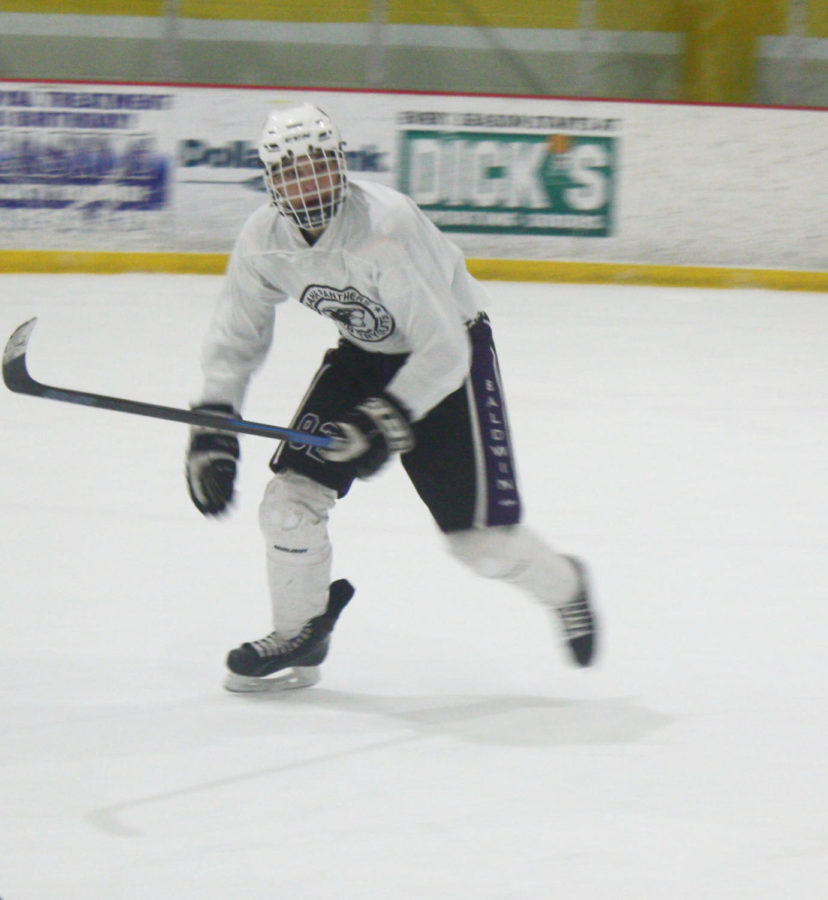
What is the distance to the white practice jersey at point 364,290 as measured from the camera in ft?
7.98

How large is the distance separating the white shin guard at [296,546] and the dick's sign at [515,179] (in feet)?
16.2

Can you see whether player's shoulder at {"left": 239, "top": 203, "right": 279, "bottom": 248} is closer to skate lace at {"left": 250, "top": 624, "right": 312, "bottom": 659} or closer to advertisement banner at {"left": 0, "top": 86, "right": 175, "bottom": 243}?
skate lace at {"left": 250, "top": 624, "right": 312, "bottom": 659}

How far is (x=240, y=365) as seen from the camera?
2678 millimetres

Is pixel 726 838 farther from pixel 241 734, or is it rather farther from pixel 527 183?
pixel 527 183

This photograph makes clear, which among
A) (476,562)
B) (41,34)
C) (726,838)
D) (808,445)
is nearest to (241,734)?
(476,562)

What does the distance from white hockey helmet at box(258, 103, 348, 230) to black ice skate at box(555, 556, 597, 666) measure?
0.89 meters

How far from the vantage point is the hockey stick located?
252 centimetres

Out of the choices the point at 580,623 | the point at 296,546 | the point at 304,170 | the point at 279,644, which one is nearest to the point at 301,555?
the point at 296,546

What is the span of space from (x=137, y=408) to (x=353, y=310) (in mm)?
438

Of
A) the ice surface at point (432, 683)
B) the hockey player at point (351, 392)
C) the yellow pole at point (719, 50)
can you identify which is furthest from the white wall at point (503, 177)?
the hockey player at point (351, 392)

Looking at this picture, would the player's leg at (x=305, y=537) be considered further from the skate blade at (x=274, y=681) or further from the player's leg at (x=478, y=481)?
the player's leg at (x=478, y=481)

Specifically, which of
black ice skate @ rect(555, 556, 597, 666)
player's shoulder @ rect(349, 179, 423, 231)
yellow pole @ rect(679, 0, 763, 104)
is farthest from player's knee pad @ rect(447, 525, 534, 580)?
yellow pole @ rect(679, 0, 763, 104)

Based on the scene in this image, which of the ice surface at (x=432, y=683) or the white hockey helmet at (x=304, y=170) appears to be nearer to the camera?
the ice surface at (x=432, y=683)

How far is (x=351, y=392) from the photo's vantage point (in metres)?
2.71
